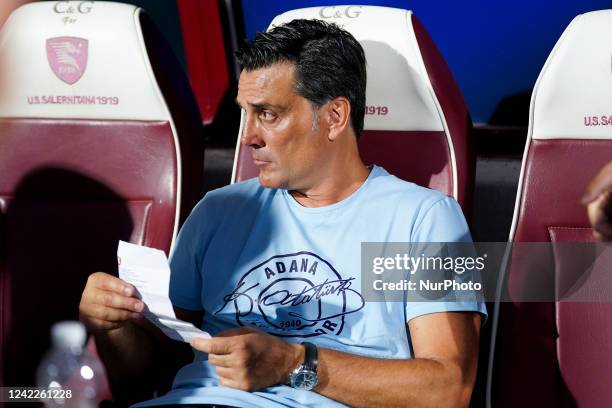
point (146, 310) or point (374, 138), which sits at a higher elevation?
point (374, 138)

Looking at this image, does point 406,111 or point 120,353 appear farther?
point 406,111

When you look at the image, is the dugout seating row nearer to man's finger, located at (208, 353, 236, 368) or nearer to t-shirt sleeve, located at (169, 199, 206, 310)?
t-shirt sleeve, located at (169, 199, 206, 310)

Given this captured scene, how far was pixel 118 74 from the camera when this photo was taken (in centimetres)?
227

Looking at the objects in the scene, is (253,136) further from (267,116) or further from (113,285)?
(113,285)

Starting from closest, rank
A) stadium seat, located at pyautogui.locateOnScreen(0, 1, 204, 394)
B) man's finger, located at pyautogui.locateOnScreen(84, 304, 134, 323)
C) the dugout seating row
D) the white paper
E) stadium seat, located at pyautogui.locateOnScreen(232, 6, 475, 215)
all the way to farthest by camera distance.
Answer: the white paper → man's finger, located at pyautogui.locateOnScreen(84, 304, 134, 323) → the dugout seating row → stadium seat, located at pyautogui.locateOnScreen(232, 6, 475, 215) → stadium seat, located at pyautogui.locateOnScreen(0, 1, 204, 394)

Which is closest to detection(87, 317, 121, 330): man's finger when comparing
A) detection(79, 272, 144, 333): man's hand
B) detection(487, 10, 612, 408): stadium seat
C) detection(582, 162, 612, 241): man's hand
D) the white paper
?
detection(79, 272, 144, 333): man's hand

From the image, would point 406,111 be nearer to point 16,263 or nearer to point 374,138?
point 374,138

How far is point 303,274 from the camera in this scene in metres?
1.83

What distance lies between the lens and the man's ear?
1932mm

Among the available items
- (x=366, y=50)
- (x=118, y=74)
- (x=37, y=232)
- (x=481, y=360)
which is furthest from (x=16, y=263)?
(x=481, y=360)

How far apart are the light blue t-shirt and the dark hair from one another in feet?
0.60

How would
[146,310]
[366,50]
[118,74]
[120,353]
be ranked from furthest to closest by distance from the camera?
[118,74]
[366,50]
[120,353]
[146,310]

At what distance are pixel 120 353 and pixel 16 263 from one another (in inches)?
22.3
